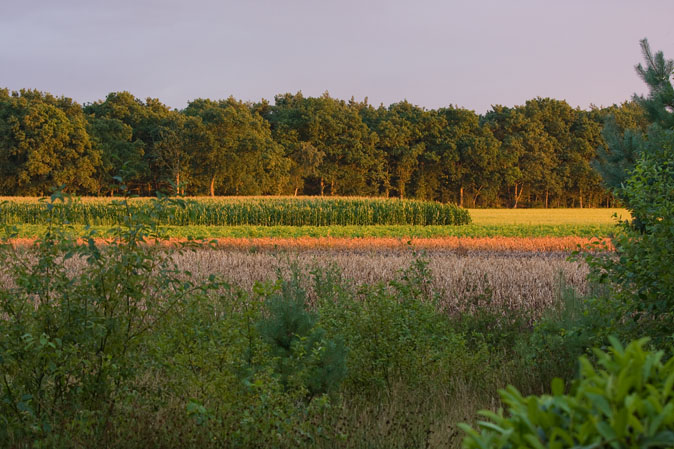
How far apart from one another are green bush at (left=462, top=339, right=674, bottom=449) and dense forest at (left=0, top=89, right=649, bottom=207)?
60.4 m

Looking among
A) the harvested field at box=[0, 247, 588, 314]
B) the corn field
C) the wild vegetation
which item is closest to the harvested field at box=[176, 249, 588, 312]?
the harvested field at box=[0, 247, 588, 314]

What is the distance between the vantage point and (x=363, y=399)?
4.87m

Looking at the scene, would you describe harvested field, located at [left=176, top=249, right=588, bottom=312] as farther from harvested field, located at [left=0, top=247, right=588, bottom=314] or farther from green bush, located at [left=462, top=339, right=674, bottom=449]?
green bush, located at [left=462, top=339, right=674, bottom=449]

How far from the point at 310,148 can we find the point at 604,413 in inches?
2747

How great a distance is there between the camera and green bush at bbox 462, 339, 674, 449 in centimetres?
121

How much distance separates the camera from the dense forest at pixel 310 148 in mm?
61094

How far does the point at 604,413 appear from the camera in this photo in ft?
4.25

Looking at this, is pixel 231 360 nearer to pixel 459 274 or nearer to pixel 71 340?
pixel 71 340

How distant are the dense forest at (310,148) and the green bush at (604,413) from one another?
198 feet

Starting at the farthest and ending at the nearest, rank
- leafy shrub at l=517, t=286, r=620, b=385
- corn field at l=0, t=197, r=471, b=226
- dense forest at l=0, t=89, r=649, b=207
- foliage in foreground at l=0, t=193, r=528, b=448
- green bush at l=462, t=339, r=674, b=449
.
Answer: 1. dense forest at l=0, t=89, r=649, b=207
2. corn field at l=0, t=197, r=471, b=226
3. leafy shrub at l=517, t=286, r=620, b=385
4. foliage in foreground at l=0, t=193, r=528, b=448
5. green bush at l=462, t=339, r=674, b=449

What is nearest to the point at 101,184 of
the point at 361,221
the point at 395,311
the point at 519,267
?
the point at 361,221

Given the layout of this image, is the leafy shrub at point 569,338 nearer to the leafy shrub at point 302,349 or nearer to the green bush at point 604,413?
the leafy shrub at point 302,349

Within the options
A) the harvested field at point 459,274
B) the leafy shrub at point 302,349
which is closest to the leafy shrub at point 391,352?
the leafy shrub at point 302,349

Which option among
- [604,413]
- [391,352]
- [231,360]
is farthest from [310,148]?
[604,413]
